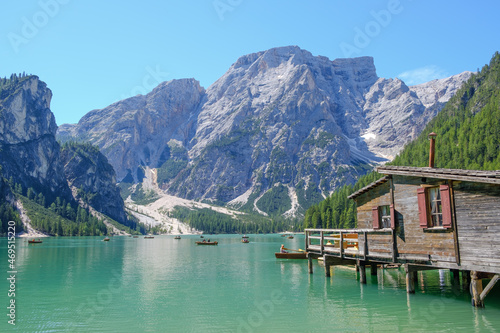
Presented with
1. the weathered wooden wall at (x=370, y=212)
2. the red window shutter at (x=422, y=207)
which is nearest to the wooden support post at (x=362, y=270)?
the weathered wooden wall at (x=370, y=212)

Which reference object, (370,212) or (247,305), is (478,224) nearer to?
(370,212)

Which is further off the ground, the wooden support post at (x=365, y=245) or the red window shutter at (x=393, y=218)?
the red window shutter at (x=393, y=218)

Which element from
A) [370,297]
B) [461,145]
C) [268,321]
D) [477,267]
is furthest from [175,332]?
[461,145]

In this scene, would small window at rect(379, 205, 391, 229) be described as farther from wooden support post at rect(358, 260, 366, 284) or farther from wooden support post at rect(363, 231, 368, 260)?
wooden support post at rect(358, 260, 366, 284)

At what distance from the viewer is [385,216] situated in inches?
1373

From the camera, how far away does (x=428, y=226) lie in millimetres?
29375

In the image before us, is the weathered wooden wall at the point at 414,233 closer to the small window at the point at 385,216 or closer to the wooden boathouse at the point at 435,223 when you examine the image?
the wooden boathouse at the point at 435,223

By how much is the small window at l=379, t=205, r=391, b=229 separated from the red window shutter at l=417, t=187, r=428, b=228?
4645 millimetres

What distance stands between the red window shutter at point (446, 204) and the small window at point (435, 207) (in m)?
1.24

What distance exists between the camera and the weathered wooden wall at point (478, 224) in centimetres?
2428

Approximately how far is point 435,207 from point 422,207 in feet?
3.04

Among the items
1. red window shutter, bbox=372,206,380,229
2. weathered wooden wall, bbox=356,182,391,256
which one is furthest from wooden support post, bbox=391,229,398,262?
red window shutter, bbox=372,206,380,229

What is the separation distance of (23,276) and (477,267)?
53.8 meters

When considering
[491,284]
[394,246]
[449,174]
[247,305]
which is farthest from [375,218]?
[247,305]
